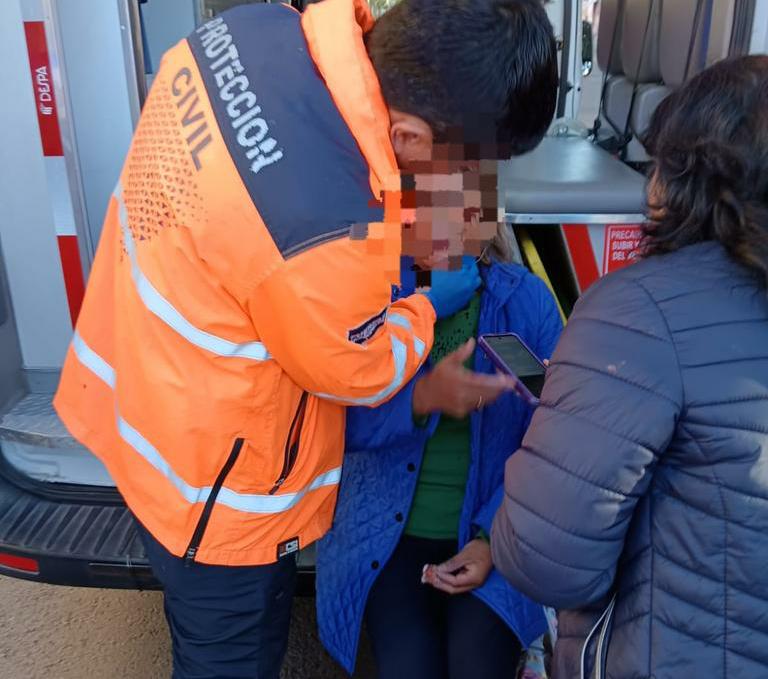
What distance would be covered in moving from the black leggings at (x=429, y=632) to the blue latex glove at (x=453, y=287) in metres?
0.59

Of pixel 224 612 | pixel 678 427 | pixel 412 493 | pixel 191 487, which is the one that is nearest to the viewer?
pixel 678 427

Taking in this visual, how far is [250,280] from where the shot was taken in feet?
3.66

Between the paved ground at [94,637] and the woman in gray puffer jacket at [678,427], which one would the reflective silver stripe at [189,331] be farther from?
the paved ground at [94,637]

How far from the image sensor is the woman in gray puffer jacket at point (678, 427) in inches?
40.5

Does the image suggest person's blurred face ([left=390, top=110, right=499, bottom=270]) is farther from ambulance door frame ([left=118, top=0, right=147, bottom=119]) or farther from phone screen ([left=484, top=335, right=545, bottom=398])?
ambulance door frame ([left=118, top=0, right=147, bottom=119])

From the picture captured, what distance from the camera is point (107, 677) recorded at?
8.05ft

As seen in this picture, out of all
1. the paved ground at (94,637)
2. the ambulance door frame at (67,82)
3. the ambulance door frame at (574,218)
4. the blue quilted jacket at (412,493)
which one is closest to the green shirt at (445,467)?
the blue quilted jacket at (412,493)

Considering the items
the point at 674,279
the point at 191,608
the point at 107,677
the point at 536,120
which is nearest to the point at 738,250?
the point at 674,279

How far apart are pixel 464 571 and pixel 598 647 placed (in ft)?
1.90

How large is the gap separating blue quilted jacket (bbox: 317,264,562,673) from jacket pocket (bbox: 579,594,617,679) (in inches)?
19.5

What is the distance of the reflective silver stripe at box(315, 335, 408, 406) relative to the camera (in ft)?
4.17

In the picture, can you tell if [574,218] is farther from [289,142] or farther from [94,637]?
[94,637]

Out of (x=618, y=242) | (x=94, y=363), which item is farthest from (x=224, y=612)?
(x=618, y=242)

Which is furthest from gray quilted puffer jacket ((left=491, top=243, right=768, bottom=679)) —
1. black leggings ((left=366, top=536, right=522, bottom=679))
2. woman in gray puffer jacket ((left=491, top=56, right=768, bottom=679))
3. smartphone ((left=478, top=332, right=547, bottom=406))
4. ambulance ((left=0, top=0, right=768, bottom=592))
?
black leggings ((left=366, top=536, right=522, bottom=679))
